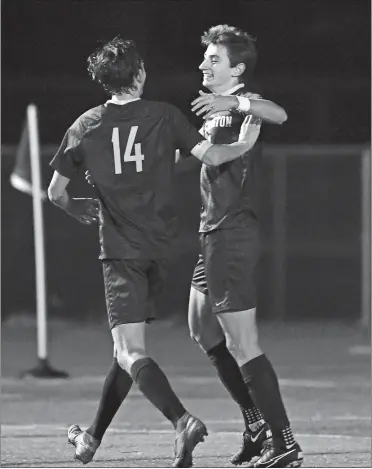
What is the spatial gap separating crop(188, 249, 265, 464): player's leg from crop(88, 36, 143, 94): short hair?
3.51 ft

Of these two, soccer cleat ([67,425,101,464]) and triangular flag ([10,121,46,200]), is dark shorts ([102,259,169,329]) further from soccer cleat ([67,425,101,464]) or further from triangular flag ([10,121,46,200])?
triangular flag ([10,121,46,200])

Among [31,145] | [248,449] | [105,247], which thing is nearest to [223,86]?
[105,247]

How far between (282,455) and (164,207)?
55.0 inches

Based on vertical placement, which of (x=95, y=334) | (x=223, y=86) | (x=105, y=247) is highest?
(x=223, y=86)

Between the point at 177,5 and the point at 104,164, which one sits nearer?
the point at 104,164

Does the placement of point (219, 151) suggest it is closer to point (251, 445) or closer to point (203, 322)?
point (203, 322)

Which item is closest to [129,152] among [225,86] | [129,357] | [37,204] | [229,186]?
[229,186]

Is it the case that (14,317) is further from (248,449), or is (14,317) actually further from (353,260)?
(248,449)

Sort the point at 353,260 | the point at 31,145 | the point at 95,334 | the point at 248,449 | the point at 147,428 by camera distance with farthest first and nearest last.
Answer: the point at 353,260, the point at 95,334, the point at 31,145, the point at 147,428, the point at 248,449

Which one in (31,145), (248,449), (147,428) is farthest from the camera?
(31,145)

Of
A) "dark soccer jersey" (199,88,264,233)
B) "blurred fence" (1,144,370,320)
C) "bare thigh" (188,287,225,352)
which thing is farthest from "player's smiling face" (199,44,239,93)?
"blurred fence" (1,144,370,320)

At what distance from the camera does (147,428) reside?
10344 mm

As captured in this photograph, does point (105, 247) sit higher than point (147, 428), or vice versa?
point (105, 247)

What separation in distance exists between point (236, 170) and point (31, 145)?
6.17 m
